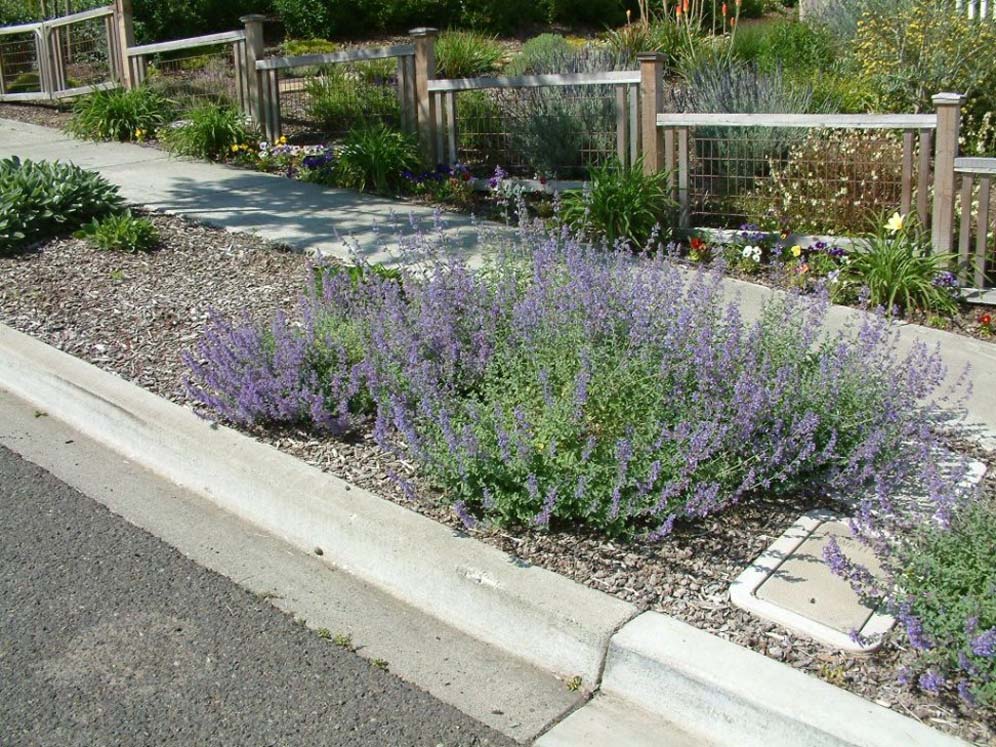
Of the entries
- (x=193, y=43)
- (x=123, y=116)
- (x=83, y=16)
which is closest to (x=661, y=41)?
(x=193, y=43)

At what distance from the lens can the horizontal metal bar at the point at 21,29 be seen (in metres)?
16.8

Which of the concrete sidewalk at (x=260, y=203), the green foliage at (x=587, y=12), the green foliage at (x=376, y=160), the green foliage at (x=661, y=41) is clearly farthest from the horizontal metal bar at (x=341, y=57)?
the green foliage at (x=587, y=12)

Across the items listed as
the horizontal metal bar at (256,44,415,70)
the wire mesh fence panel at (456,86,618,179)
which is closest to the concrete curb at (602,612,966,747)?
the wire mesh fence panel at (456,86,618,179)

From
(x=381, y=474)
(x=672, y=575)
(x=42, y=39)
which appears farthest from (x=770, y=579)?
(x=42, y=39)

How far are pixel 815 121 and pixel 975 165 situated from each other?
115 cm

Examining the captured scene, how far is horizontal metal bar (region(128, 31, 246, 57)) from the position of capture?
12852mm

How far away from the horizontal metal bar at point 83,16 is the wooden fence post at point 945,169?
450 inches

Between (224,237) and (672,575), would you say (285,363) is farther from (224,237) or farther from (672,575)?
(224,237)

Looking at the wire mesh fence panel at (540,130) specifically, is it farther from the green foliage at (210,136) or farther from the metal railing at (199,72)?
the metal railing at (199,72)

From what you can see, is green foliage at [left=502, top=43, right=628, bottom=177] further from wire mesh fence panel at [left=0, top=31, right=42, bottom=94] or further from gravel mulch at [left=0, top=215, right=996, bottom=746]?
wire mesh fence panel at [left=0, top=31, right=42, bottom=94]

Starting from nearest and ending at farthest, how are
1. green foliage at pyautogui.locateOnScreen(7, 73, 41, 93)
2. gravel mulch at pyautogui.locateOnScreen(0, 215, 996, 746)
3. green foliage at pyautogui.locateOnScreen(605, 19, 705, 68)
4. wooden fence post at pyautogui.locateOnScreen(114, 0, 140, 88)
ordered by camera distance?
gravel mulch at pyautogui.locateOnScreen(0, 215, 996, 746) → wooden fence post at pyautogui.locateOnScreen(114, 0, 140, 88) → green foliage at pyautogui.locateOnScreen(605, 19, 705, 68) → green foliage at pyautogui.locateOnScreen(7, 73, 41, 93)

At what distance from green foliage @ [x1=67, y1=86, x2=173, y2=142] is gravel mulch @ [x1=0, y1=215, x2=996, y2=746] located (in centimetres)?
460

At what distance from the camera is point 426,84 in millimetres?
10898

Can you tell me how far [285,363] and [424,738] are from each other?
2408mm
